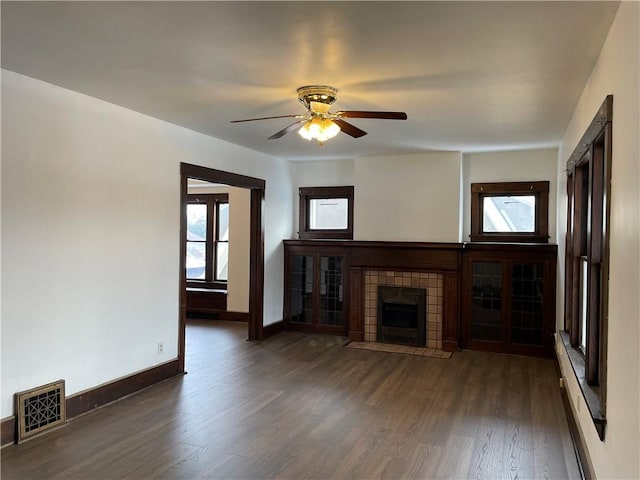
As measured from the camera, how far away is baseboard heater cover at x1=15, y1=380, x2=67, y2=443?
3.30 m

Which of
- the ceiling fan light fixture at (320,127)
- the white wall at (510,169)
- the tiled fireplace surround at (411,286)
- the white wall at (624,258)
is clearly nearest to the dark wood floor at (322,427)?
the tiled fireplace surround at (411,286)

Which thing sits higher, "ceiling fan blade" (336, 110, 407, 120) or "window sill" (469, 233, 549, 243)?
"ceiling fan blade" (336, 110, 407, 120)

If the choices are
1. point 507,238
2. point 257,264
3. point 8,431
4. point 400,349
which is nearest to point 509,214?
point 507,238

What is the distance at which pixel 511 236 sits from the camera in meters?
6.17

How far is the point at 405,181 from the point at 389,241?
838 millimetres

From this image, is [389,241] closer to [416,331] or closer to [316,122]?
[416,331]

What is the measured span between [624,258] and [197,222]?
7.49 m

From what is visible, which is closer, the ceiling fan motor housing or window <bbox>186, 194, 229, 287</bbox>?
the ceiling fan motor housing

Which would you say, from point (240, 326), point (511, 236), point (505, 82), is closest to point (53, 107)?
point (505, 82)

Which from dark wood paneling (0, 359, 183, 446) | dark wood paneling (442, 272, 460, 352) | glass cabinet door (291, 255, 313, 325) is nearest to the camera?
dark wood paneling (0, 359, 183, 446)

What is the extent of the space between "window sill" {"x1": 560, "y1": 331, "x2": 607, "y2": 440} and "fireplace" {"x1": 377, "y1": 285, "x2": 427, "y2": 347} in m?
2.56

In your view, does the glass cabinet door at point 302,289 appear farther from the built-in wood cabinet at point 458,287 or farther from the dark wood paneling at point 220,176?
the dark wood paneling at point 220,176

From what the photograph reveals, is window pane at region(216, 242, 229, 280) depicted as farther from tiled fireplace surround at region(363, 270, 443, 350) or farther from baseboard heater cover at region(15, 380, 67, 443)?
baseboard heater cover at region(15, 380, 67, 443)

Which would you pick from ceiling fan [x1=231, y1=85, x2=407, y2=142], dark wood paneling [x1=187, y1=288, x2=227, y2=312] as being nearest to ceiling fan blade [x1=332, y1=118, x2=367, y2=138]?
ceiling fan [x1=231, y1=85, x2=407, y2=142]
